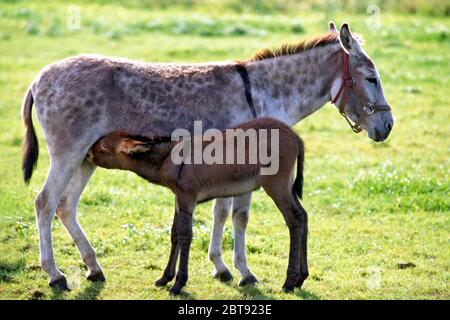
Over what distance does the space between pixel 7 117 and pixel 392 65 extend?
31.4ft

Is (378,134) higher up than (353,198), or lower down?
higher up

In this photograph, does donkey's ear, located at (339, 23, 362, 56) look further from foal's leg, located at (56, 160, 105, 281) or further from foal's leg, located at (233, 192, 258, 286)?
foal's leg, located at (56, 160, 105, 281)

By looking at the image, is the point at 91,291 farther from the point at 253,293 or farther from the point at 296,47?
the point at 296,47

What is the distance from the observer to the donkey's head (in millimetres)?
8984

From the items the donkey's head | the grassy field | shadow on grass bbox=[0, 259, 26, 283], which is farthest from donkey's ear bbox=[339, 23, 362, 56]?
shadow on grass bbox=[0, 259, 26, 283]

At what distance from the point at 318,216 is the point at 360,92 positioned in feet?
9.18

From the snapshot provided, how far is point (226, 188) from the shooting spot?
8.15 m

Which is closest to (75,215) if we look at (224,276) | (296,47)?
(224,276)

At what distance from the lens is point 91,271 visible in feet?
28.5

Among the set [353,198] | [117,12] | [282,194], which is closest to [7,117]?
[353,198]

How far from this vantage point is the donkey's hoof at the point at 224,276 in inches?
348

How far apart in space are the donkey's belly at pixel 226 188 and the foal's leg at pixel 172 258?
39 centimetres

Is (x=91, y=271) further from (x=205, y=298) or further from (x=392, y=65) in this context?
(x=392, y=65)
